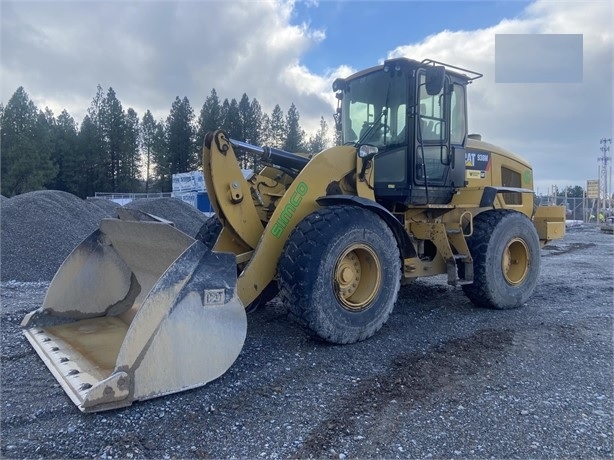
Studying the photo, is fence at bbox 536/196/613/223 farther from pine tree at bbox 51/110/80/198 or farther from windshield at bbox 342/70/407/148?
pine tree at bbox 51/110/80/198

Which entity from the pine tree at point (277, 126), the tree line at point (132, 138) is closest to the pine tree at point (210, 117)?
the tree line at point (132, 138)

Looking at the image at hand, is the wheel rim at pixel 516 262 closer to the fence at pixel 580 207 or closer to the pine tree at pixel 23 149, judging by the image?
the fence at pixel 580 207

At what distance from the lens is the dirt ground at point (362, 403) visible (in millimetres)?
2484

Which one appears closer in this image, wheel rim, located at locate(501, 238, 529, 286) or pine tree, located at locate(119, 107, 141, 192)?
wheel rim, located at locate(501, 238, 529, 286)

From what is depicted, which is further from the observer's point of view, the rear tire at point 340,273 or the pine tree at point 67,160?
the pine tree at point 67,160

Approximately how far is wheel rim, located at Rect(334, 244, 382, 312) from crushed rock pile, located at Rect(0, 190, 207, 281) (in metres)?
5.53

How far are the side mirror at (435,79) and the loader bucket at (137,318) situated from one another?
276 cm

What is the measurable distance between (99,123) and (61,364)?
4489 centimetres

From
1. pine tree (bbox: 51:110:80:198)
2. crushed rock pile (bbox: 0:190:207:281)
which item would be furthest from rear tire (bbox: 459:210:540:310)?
pine tree (bbox: 51:110:80:198)

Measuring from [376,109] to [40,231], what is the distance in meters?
6.93

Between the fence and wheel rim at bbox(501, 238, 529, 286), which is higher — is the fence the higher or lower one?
the higher one

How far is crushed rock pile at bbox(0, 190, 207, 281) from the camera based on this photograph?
24.9ft

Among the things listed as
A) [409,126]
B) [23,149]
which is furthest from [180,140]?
[409,126]

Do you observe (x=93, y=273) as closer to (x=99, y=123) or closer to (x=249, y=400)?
(x=249, y=400)
